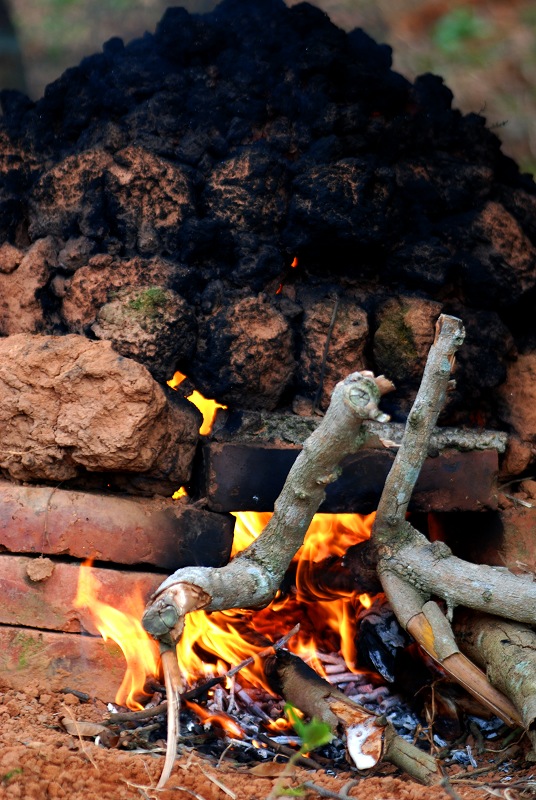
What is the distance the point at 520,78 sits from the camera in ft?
10.4

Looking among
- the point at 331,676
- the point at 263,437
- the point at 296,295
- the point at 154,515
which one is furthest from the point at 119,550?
the point at 296,295

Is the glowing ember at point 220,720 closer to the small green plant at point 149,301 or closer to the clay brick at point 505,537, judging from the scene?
the clay brick at point 505,537

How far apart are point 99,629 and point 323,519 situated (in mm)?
1101

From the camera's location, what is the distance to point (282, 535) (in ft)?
9.45

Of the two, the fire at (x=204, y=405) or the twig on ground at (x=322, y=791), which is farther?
the fire at (x=204, y=405)

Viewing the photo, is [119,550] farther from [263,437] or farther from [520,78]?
[520,78]

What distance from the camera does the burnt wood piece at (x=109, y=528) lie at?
10.0 ft

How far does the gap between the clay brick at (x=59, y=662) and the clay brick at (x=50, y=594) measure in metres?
0.04

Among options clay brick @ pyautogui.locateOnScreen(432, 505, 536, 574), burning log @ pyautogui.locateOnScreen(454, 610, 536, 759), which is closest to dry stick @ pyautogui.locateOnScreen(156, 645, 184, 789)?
burning log @ pyautogui.locateOnScreen(454, 610, 536, 759)

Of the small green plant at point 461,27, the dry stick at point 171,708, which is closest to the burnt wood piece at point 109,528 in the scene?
the dry stick at point 171,708

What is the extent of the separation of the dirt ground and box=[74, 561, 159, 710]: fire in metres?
0.35

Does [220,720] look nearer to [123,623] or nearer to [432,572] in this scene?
[123,623]

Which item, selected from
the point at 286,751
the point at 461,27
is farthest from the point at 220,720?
the point at 461,27

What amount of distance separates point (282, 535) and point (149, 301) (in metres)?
1.06
